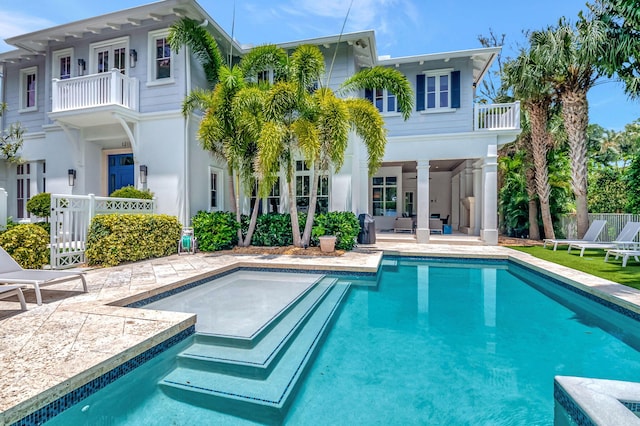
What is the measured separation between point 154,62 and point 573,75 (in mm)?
14420

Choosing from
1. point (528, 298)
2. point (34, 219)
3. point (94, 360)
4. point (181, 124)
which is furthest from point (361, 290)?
point (34, 219)

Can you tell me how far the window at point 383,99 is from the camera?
12.7m

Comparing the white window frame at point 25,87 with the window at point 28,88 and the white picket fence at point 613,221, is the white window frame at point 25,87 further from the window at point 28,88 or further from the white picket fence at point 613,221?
the white picket fence at point 613,221

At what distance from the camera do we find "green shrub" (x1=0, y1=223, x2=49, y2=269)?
5562 mm

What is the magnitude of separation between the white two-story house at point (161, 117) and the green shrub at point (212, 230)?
486 millimetres

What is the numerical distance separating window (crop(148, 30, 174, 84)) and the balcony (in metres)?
0.67

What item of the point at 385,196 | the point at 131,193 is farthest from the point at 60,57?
the point at 385,196

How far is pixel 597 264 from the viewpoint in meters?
7.92

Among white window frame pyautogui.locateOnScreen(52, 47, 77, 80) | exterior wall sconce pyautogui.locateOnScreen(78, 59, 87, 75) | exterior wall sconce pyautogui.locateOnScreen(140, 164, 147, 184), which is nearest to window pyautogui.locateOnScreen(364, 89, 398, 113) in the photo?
exterior wall sconce pyautogui.locateOnScreen(140, 164, 147, 184)

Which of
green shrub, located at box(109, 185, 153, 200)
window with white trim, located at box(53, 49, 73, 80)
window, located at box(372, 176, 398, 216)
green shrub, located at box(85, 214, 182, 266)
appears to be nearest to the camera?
green shrub, located at box(85, 214, 182, 266)

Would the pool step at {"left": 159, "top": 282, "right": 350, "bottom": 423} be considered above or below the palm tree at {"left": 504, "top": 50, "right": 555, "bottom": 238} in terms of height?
below

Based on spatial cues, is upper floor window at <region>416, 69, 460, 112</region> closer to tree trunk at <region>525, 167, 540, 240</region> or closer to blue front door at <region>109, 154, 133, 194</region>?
tree trunk at <region>525, 167, 540, 240</region>

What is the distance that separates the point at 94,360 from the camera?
2.78 metres

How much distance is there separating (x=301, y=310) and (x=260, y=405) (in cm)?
240
